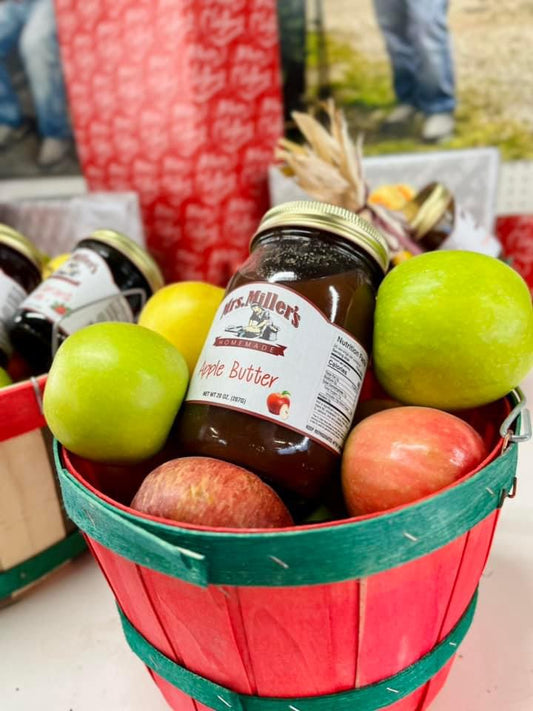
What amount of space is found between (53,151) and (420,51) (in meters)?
1.21

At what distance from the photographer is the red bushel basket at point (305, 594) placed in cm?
28

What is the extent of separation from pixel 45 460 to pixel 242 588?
0.29 meters

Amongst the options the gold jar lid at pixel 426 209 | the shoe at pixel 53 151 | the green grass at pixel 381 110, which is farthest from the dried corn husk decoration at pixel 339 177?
the shoe at pixel 53 151

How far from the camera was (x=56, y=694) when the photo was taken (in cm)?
45

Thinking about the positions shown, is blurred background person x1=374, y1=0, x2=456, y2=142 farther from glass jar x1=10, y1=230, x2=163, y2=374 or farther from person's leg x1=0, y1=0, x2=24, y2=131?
glass jar x1=10, y1=230, x2=163, y2=374

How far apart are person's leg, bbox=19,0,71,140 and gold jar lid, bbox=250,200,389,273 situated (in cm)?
172

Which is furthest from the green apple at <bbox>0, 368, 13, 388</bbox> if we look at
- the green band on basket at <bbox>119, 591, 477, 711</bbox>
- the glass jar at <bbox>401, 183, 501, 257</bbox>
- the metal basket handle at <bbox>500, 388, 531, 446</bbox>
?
the glass jar at <bbox>401, 183, 501, 257</bbox>

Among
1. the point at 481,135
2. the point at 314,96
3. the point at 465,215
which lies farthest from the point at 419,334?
the point at 481,135

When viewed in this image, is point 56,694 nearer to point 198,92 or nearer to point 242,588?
point 242,588

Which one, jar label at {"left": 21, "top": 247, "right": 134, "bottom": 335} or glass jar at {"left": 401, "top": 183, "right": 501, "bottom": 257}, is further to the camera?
glass jar at {"left": 401, "top": 183, "right": 501, "bottom": 257}

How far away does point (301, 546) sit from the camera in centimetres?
28

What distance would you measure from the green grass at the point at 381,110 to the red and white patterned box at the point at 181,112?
0.59 m

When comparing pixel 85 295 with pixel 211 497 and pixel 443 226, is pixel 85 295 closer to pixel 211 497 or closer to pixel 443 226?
pixel 211 497

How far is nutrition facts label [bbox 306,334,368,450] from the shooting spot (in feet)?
1.21
